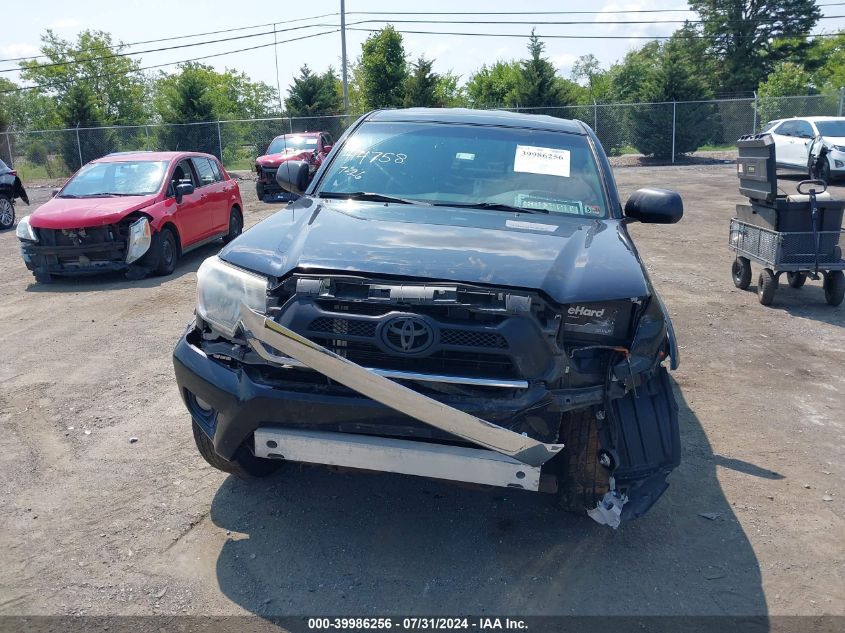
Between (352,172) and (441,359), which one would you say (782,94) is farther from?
(441,359)

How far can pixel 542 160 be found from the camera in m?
4.65

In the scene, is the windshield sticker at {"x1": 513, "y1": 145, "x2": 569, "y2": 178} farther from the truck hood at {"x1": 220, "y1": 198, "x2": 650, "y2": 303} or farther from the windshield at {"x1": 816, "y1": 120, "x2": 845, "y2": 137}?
the windshield at {"x1": 816, "y1": 120, "x2": 845, "y2": 137}

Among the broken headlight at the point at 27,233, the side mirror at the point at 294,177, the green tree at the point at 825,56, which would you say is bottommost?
the broken headlight at the point at 27,233

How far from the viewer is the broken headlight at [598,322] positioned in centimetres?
312

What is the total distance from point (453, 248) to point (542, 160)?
1546 millimetres

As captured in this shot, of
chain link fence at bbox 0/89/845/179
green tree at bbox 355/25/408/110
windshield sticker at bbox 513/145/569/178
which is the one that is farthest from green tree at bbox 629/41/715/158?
windshield sticker at bbox 513/145/569/178

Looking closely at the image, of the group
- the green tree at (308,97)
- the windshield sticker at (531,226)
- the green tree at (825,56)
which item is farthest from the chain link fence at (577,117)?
the windshield sticker at (531,226)

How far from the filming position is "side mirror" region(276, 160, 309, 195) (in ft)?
16.7

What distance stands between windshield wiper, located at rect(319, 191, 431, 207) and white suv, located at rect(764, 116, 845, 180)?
18.6 meters

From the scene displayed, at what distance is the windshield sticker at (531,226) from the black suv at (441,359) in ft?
0.34

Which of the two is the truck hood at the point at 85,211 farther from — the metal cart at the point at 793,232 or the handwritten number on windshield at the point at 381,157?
the metal cart at the point at 793,232

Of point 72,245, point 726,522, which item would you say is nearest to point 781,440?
point 726,522

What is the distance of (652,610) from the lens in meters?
3.08

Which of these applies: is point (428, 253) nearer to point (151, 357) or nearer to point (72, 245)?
point (151, 357)
